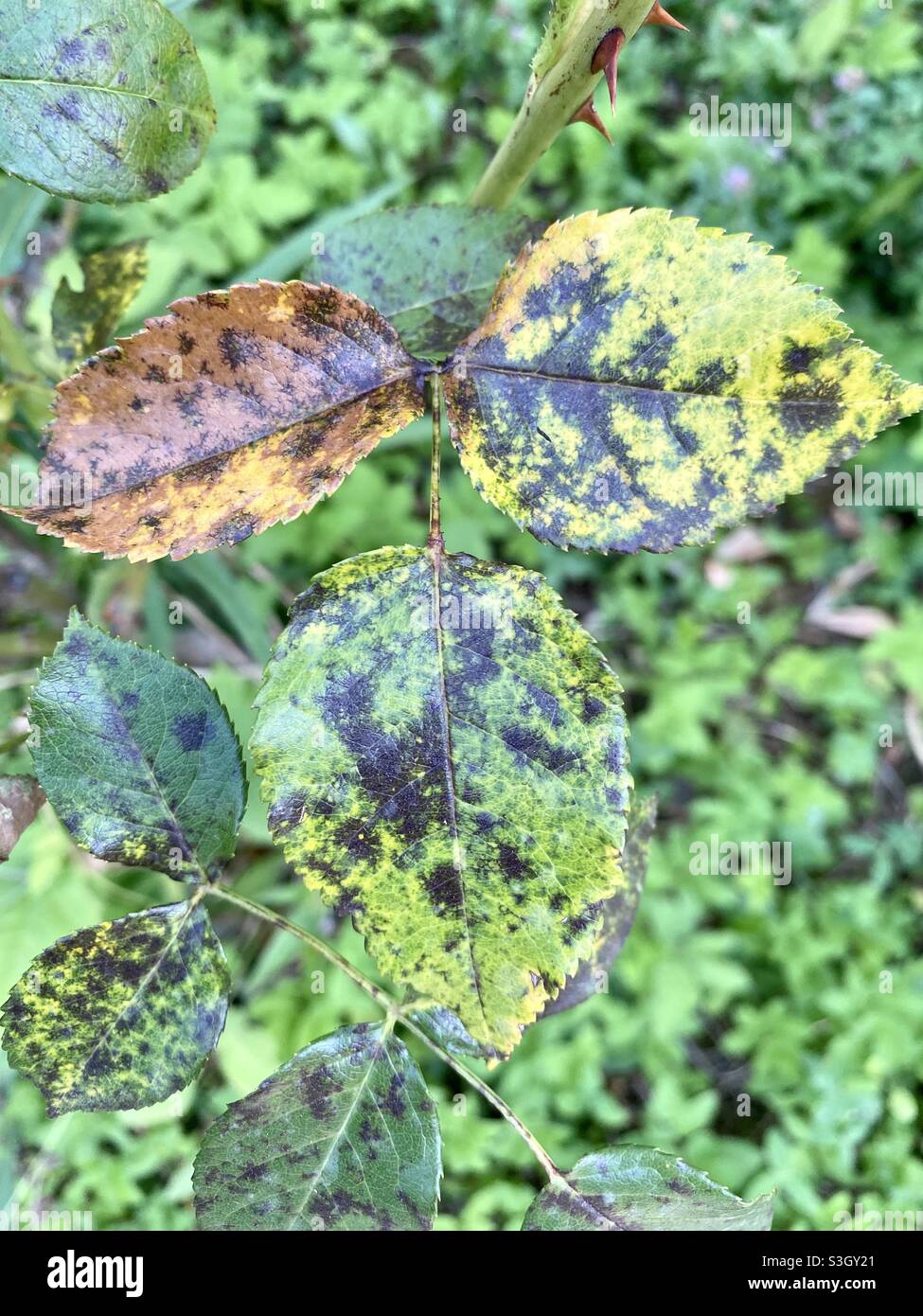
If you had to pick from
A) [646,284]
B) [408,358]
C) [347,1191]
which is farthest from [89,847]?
[646,284]

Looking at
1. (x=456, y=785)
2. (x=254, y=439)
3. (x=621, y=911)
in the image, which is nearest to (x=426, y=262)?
(x=254, y=439)

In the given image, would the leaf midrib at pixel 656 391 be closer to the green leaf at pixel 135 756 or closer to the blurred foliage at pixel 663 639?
the green leaf at pixel 135 756

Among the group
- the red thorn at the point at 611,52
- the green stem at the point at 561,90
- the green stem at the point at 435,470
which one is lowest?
the green stem at the point at 435,470

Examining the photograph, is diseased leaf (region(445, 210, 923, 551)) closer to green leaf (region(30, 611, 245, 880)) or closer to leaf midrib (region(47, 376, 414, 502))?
leaf midrib (region(47, 376, 414, 502))

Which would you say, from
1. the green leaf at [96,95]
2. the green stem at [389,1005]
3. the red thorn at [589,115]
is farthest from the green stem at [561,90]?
the green stem at [389,1005]

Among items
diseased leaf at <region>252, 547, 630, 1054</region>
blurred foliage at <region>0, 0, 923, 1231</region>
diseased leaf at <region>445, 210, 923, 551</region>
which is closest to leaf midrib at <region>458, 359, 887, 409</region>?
diseased leaf at <region>445, 210, 923, 551</region>

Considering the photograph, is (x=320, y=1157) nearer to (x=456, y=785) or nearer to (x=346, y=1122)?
(x=346, y=1122)
